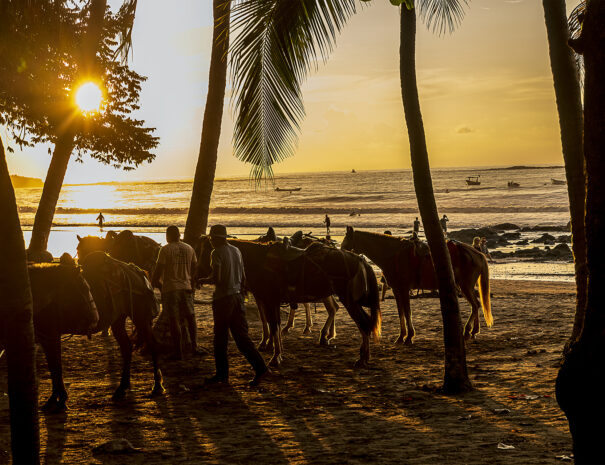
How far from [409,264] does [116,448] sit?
8.34 metres

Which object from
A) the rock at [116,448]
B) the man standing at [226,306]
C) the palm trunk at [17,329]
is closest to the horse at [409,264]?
A: the man standing at [226,306]

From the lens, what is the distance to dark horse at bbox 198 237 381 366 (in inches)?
485

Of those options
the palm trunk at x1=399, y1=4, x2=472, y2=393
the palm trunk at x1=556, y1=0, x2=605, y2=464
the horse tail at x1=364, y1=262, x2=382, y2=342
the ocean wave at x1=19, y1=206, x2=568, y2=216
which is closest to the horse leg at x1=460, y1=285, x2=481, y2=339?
the horse tail at x1=364, y1=262, x2=382, y2=342

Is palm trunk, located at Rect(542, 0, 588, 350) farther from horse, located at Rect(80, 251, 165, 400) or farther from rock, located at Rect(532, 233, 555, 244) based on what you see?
rock, located at Rect(532, 233, 555, 244)

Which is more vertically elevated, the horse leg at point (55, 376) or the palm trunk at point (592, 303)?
the palm trunk at point (592, 303)

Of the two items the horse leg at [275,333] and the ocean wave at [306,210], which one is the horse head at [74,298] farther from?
the ocean wave at [306,210]

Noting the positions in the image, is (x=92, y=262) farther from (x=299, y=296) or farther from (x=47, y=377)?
(x=299, y=296)

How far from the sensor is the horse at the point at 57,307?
9.31 m

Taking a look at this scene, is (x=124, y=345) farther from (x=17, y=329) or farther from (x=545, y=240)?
(x=545, y=240)

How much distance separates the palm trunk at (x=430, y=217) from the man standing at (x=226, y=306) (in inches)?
104

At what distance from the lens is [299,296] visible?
12.6 metres

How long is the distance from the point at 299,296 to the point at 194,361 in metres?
2.05

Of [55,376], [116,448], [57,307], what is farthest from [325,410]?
[57,307]

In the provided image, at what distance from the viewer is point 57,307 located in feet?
30.8
